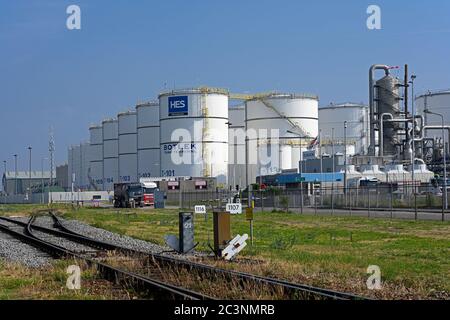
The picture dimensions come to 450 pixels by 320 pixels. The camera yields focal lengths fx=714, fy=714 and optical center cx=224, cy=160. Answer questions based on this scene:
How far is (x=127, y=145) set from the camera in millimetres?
121562

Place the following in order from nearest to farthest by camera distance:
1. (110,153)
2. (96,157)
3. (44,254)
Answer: (44,254), (110,153), (96,157)

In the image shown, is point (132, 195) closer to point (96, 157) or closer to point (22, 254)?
point (22, 254)

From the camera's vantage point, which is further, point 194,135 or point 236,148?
point 236,148

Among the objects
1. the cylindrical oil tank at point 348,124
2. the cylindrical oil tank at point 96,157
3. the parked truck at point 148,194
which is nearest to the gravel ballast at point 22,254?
the parked truck at point 148,194

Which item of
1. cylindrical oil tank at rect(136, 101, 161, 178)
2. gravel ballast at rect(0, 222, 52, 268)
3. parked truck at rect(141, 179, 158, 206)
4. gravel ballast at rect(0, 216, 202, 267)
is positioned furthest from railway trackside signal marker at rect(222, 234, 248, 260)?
cylindrical oil tank at rect(136, 101, 161, 178)

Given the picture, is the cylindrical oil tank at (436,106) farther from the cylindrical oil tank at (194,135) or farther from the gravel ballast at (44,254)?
→ the gravel ballast at (44,254)

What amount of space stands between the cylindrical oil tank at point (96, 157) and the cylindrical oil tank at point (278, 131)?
38712 millimetres

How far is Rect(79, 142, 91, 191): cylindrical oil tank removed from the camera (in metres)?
143

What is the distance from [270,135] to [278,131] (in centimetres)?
133

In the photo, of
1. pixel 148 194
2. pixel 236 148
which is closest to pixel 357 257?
pixel 148 194

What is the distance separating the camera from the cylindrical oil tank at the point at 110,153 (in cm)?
12738

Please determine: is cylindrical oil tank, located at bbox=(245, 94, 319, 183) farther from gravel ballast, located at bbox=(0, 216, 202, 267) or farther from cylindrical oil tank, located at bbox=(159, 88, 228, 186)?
gravel ballast, located at bbox=(0, 216, 202, 267)

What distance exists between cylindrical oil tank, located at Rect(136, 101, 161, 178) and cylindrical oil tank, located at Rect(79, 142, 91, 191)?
30850 mm
